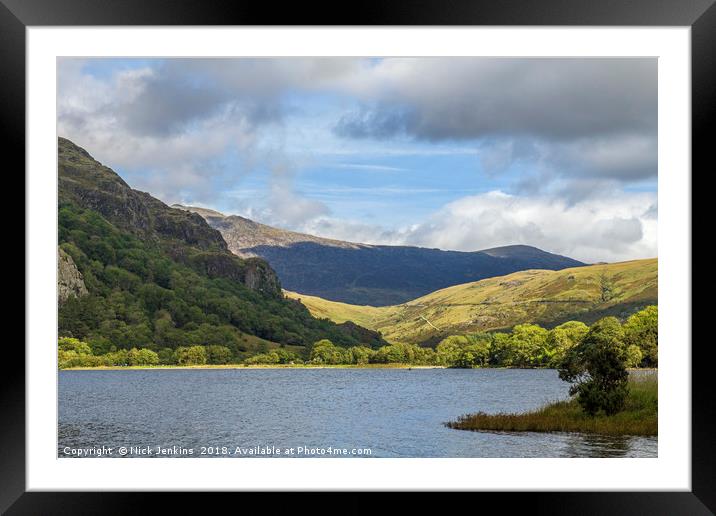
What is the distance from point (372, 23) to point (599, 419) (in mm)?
9400

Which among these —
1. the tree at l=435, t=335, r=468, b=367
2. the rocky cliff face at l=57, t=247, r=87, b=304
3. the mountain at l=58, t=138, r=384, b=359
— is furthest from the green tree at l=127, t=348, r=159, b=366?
the tree at l=435, t=335, r=468, b=367

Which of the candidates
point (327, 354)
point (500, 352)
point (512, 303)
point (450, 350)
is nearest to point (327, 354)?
point (327, 354)

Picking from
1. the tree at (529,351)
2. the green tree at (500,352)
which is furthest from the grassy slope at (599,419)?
the green tree at (500,352)

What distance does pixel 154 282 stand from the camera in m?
48.3

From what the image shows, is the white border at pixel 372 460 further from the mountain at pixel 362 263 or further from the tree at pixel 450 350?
the mountain at pixel 362 263

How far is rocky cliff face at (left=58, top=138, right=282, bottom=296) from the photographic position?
53.9 metres

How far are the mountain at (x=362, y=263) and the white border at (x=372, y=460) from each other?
2101 inches

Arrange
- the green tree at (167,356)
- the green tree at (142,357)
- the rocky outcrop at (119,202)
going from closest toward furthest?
the green tree at (142,357)
the green tree at (167,356)
the rocky outcrop at (119,202)

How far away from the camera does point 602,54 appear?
4.33 metres

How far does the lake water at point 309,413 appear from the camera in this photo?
47.8 ft

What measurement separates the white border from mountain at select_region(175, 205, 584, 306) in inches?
2101

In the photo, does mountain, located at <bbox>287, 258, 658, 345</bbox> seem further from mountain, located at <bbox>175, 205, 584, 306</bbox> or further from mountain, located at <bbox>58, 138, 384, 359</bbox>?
mountain, located at <bbox>58, 138, 384, 359</bbox>

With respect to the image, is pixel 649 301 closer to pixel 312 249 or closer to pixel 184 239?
pixel 312 249

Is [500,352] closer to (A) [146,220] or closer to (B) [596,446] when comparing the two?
(B) [596,446]
